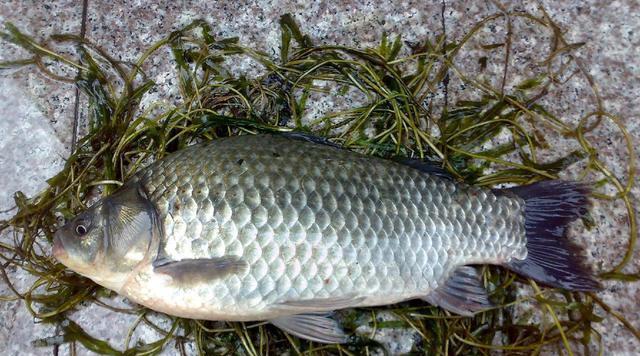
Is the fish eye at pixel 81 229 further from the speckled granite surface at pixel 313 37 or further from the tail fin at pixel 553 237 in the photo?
the tail fin at pixel 553 237

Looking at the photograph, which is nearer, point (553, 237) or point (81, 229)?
point (81, 229)

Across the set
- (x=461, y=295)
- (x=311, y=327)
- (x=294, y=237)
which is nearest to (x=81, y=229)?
(x=294, y=237)

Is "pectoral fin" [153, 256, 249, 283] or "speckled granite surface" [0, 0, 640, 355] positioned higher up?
"speckled granite surface" [0, 0, 640, 355]

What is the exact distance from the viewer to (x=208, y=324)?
225cm

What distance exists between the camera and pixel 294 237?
1911mm

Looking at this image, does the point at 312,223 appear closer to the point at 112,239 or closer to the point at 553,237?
the point at 112,239

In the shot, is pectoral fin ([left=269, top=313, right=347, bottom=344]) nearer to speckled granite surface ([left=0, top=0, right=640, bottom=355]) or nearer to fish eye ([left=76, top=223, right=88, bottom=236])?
fish eye ([left=76, top=223, right=88, bottom=236])

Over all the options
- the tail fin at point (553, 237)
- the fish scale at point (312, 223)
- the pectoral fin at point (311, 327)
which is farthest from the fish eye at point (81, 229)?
the tail fin at point (553, 237)

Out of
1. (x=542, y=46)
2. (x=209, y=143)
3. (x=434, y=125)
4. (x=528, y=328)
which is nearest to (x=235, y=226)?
(x=209, y=143)

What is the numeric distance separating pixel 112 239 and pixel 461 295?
132 centimetres

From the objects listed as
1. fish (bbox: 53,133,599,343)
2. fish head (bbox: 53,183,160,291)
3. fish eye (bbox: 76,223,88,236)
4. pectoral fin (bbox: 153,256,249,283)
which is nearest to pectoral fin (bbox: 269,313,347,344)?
fish (bbox: 53,133,599,343)

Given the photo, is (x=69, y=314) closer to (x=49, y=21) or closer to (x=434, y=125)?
(x=49, y=21)

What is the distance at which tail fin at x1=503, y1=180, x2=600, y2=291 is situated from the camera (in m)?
2.18

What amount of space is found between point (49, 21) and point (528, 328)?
2577 millimetres
